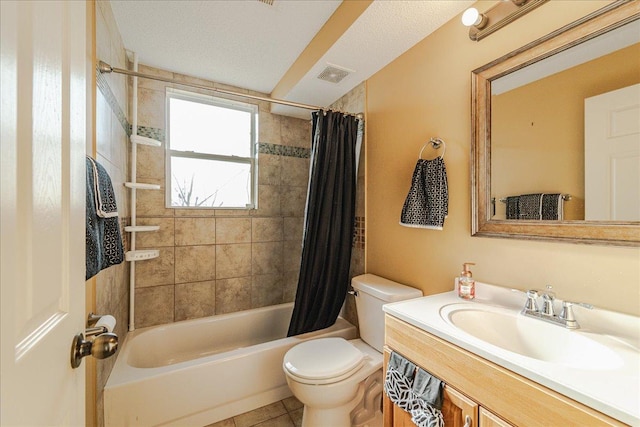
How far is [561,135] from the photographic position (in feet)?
3.22

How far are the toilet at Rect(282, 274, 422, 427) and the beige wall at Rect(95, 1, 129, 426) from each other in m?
0.96

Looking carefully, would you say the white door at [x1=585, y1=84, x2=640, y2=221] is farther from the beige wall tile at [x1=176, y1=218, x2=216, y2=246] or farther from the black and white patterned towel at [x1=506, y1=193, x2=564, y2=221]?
the beige wall tile at [x1=176, y1=218, x2=216, y2=246]

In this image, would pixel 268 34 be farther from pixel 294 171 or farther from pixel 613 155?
pixel 613 155

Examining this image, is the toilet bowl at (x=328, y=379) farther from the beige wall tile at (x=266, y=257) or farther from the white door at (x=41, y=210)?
the beige wall tile at (x=266, y=257)

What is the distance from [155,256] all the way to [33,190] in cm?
179

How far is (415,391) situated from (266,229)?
1870 mm

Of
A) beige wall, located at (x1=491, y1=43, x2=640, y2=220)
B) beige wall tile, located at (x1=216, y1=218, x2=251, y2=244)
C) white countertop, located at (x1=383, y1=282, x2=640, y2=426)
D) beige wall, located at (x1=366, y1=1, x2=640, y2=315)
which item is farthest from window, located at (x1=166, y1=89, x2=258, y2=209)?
beige wall, located at (x1=491, y1=43, x2=640, y2=220)

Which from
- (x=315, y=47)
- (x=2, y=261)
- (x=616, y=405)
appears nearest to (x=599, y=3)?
(x=616, y=405)

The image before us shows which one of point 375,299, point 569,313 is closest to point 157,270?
point 375,299

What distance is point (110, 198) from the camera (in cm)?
101

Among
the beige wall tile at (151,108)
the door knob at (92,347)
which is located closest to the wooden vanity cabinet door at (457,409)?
the door knob at (92,347)

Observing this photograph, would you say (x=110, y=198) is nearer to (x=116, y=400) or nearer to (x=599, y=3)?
(x=116, y=400)

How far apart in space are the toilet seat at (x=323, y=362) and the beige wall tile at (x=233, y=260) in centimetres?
109

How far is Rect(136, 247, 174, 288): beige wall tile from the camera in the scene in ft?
6.64
